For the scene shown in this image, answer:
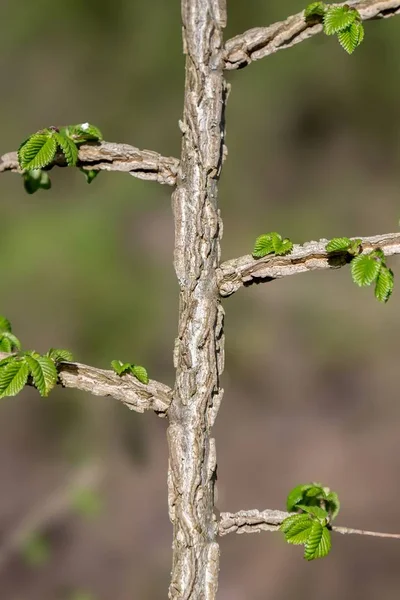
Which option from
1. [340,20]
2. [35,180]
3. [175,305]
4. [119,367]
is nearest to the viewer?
[340,20]

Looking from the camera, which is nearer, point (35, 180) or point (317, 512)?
point (317, 512)

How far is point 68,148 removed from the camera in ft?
2.74

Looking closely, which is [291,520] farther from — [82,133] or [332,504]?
[82,133]

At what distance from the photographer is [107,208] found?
4426mm

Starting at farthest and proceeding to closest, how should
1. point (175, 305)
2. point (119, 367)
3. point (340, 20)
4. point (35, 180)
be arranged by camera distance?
point (175, 305) → point (35, 180) → point (119, 367) → point (340, 20)

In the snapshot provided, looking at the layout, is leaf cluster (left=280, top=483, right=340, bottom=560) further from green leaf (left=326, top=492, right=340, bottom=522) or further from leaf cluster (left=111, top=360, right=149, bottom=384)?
leaf cluster (left=111, top=360, right=149, bottom=384)

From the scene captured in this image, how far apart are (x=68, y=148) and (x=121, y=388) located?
0.28 meters

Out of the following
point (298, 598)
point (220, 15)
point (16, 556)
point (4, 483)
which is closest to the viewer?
point (220, 15)

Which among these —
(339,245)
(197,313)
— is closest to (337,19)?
(339,245)

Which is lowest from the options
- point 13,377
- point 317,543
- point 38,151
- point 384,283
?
point 317,543

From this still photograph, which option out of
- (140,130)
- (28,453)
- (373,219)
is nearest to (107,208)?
(140,130)

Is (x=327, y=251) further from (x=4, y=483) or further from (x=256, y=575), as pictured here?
(x=4, y=483)

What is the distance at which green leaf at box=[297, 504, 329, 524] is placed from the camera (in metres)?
0.86

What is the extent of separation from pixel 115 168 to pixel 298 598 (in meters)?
2.56
